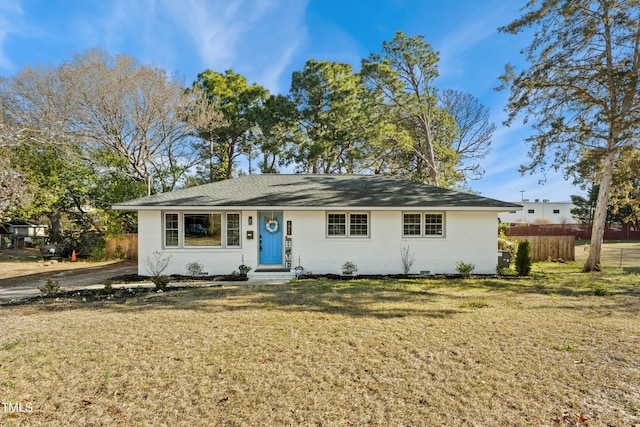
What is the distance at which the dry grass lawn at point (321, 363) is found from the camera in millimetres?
3252

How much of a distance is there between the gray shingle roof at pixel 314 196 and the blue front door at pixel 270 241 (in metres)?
0.69

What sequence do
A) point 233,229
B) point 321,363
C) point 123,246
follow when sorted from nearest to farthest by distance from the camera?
point 321,363
point 233,229
point 123,246

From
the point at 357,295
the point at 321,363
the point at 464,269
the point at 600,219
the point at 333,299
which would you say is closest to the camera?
the point at 321,363

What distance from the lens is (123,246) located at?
57.1 feet

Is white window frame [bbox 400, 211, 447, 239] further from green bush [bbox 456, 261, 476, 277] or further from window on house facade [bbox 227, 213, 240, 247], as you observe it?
window on house facade [bbox 227, 213, 240, 247]

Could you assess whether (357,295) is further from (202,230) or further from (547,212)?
(547,212)

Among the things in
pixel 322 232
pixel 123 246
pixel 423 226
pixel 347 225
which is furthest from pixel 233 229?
pixel 123 246

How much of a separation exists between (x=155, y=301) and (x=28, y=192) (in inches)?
606

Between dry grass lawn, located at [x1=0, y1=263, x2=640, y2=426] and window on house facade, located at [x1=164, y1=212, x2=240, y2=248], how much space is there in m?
3.91

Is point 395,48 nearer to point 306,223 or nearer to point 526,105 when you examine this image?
point 526,105

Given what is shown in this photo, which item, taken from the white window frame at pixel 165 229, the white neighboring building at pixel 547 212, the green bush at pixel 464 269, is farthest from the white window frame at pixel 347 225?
the white neighboring building at pixel 547 212

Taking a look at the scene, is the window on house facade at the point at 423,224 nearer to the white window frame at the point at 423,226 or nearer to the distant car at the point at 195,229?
the white window frame at the point at 423,226

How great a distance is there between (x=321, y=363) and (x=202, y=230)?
27.8 feet

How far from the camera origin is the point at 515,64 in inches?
541
